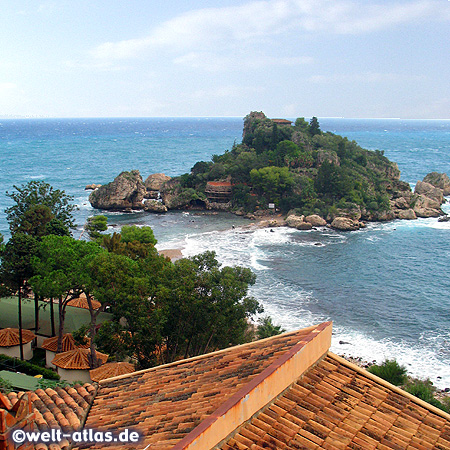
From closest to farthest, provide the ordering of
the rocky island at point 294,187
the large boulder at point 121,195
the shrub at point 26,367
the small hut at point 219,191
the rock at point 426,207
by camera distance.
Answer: the shrub at point 26,367, the rocky island at point 294,187, the rock at point 426,207, the large boulder at point 121,195, the small hut at point 219,191

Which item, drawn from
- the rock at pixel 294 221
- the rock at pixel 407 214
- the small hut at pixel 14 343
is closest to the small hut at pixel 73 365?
the small hut at pixel 14 343

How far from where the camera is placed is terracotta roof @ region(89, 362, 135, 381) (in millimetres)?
18797

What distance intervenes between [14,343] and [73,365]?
4.56 m

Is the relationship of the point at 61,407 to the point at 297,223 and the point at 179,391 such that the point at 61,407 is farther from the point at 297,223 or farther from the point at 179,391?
the point at 297,223

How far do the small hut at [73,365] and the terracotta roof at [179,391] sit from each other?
11017 millimetres

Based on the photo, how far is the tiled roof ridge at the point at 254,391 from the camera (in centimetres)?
574

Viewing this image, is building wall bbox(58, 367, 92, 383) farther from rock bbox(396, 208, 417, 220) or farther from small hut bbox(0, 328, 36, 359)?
rock bbox(396, 208, 417, 220)

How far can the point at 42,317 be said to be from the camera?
26.5 metres

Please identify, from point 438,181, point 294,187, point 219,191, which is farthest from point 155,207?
point 438,181

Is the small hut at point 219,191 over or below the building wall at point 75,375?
over

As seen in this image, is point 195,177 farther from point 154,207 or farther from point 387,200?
point 387,200

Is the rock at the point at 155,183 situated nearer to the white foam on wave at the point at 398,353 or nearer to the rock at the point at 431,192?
the rock at the point at 431,192

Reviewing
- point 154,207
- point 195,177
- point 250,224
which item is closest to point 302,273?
point 250,224

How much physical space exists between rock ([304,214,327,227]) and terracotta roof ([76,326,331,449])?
174ft
